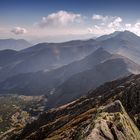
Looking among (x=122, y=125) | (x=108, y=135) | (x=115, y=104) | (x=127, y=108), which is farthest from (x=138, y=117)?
(x=108, y=135)

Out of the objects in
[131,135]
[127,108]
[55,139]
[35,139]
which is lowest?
[35,139]

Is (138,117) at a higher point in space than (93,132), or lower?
lower

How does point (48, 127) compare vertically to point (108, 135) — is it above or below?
below

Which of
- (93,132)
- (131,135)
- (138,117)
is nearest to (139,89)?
(138,117)

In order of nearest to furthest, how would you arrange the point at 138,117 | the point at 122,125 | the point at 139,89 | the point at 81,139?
1. the point at 81,139
2. the point at 122,125
3. the point at 138,117
4. the point at 139,89

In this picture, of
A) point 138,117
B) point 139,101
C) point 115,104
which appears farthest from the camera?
point 139,101

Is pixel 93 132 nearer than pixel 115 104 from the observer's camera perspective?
Yes

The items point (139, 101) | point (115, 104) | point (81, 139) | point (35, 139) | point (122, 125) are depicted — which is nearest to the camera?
point (81, 139)

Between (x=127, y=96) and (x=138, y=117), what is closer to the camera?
(x=138, y=117)

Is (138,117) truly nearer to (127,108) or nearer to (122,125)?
(127,108)

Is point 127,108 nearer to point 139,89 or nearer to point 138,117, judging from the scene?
point 139,89
